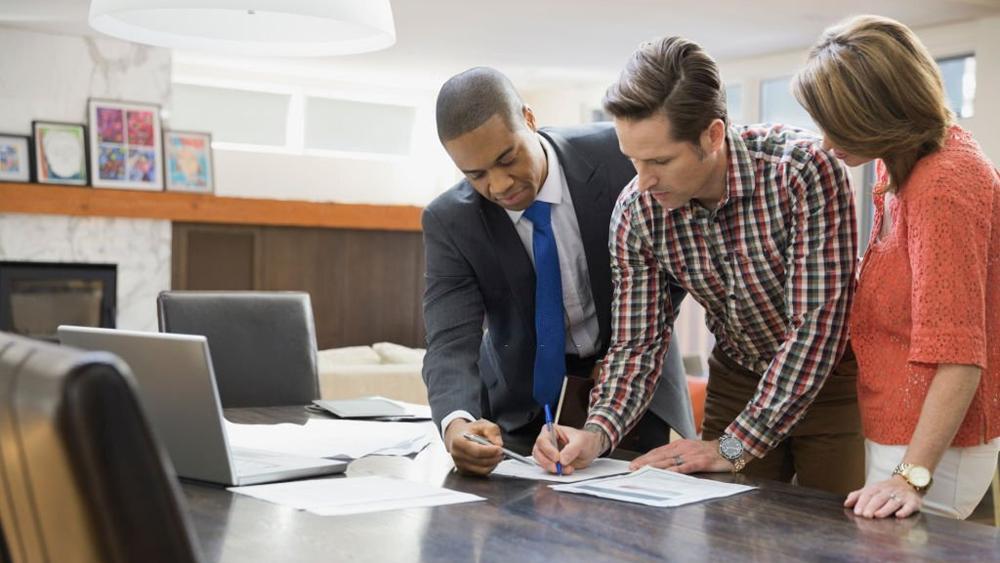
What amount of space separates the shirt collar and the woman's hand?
34.5 inches

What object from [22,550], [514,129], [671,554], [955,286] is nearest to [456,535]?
[671,554]

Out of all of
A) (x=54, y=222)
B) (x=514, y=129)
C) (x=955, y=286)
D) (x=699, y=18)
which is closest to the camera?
(x=955, y=286)

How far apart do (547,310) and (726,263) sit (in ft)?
1.24

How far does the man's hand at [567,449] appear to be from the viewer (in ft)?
6.14

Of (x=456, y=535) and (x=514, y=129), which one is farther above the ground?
(x=514, y=129)

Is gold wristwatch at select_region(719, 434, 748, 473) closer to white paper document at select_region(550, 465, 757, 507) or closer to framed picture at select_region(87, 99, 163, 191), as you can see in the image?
white paper document at select_region(550, 465, 757, 507)

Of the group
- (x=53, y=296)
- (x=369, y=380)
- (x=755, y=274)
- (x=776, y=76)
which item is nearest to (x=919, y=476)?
(x=755, y=274)

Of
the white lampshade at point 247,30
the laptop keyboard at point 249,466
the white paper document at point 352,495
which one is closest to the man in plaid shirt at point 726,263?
the white paper document at point 352,495

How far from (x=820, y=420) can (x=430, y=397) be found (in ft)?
2.34

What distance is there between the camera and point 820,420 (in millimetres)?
2131

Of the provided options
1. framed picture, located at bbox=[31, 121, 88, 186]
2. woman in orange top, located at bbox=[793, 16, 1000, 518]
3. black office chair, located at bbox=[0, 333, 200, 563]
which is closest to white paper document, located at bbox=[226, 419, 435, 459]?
woman in orange top, located at bbox=[793, 16, 1000, 518]

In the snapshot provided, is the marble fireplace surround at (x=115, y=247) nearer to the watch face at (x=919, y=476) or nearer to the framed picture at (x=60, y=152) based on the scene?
the framed picture at (x=60, y=152)

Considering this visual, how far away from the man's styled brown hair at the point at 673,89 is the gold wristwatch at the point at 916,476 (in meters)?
0.59

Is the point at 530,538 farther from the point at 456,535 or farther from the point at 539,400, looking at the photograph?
the point at 539,400
